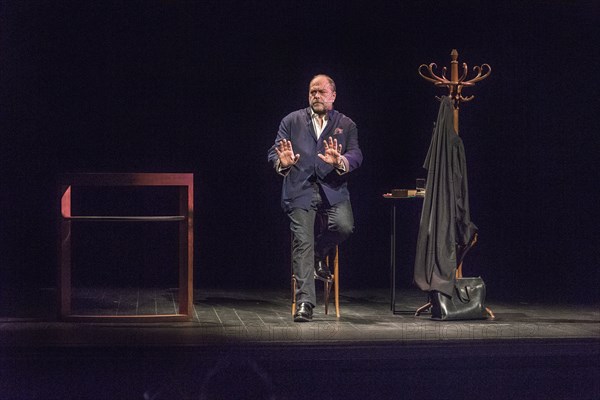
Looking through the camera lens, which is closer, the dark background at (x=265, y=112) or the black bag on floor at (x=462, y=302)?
the black bag on floor at (x=462, y=302)

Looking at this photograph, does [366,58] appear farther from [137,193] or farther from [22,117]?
[22,117]

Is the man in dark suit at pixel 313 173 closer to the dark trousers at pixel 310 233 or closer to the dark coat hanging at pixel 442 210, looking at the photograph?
the dark trousers at pixel 310 233

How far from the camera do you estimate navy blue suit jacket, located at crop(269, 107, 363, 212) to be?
6.11 m

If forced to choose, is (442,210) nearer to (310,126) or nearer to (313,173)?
(313,173)

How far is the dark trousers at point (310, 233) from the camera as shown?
602 centimetres

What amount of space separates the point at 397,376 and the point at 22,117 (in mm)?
4539

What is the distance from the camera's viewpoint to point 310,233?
6078 millimetres

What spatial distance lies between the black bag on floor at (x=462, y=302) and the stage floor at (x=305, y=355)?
8cm

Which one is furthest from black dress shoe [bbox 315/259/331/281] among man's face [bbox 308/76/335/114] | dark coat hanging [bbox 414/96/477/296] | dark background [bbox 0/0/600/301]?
dark background [bbox 0/0/600/301]

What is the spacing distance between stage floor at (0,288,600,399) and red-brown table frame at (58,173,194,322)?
0.11 meters

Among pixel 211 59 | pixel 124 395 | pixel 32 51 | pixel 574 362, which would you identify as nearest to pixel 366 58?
pixel 211 59

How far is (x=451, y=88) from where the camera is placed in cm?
642

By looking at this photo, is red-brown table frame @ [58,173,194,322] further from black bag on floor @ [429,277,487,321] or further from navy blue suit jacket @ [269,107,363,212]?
black bag on floor @ [429,277,487,321]

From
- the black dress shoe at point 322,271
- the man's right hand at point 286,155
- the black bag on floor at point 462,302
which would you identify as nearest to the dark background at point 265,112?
the black bag on floor at point 462,302
